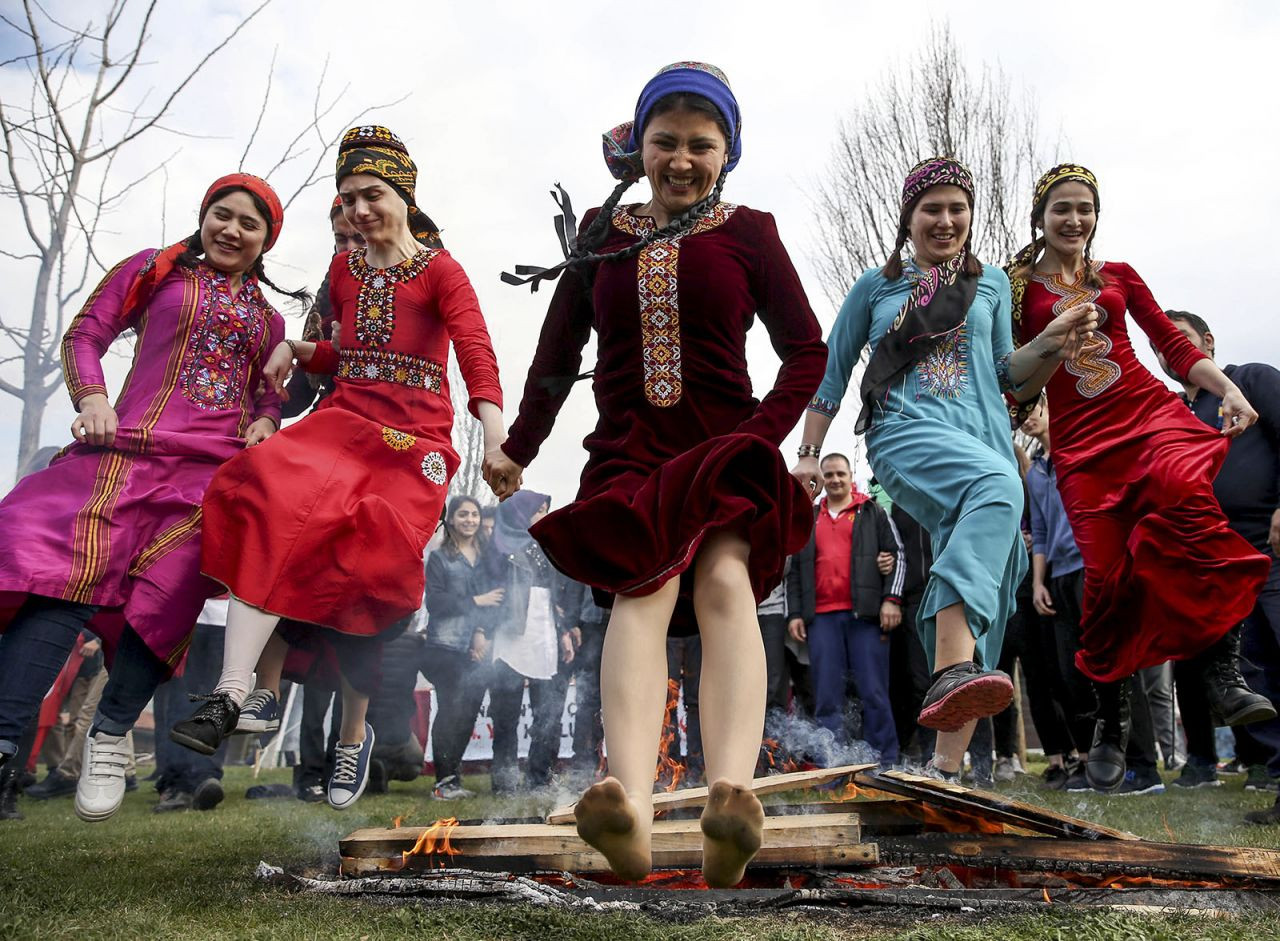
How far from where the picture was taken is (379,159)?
4309 mm

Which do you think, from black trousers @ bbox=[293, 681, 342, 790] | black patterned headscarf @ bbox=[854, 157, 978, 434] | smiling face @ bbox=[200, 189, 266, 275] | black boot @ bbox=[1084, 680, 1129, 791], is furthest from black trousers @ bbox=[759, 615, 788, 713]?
smiling face @ bbox=[200, 189, 266, 275]

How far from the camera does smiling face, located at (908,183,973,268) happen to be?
14.5 ft

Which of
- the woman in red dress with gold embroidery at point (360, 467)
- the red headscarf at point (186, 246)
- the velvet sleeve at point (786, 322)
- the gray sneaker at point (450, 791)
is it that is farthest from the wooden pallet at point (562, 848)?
the gray sneaker at point (450, 791)

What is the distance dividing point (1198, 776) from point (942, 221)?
13.6 ft

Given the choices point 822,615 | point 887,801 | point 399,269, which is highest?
point 399,269

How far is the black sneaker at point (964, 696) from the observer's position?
136 inches

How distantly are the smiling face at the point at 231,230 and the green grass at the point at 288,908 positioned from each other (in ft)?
7.42

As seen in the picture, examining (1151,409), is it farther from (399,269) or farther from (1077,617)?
(399,269)

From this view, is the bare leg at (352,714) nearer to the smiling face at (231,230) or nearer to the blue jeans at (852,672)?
the smiling face at (231,230)

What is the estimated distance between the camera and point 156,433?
3992 mm

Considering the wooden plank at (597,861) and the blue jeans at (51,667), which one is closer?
the wooden plank at (597,861)

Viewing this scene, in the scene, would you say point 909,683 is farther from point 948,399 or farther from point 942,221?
point 942,221

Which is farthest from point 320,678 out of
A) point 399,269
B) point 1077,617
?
point 1077,617

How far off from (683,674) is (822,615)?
40.9 inches
